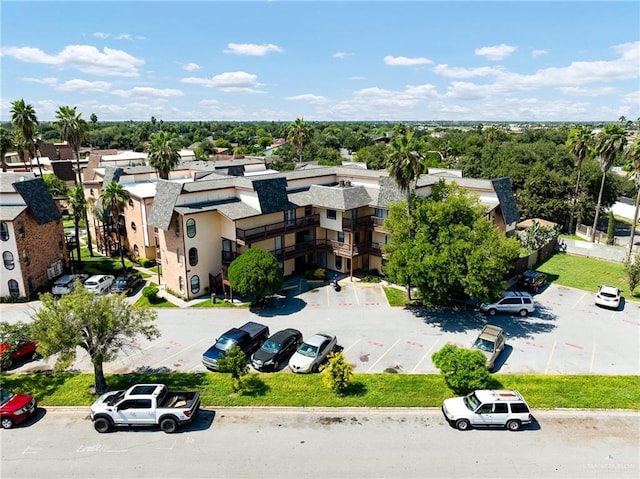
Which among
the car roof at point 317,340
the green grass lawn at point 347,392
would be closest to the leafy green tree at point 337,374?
the green grass lawn at point 347,392

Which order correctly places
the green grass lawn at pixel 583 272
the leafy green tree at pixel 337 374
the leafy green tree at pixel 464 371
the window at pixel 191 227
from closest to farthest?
the leafy green tree at pixel 464 371
the leafy green tree at pixel 337 374
the window at pixel 191 227
the green grass lawn at pixel 583 272

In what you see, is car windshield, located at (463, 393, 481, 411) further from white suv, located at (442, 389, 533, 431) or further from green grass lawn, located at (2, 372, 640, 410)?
green grass lawn, located at (2, 372, 640, 410)

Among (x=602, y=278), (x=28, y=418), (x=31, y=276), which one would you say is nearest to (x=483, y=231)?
(x=602, y=278)

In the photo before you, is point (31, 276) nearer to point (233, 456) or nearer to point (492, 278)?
point (233, 456)

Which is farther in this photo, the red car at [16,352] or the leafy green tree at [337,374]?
the red car at [16,352]

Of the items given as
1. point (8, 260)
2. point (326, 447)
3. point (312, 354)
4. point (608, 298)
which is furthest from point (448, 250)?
point (8, 260)

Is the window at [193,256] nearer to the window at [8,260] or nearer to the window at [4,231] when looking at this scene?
the window at [8,260]

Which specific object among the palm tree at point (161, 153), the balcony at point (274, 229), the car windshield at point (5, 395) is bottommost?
the car windshield at point (5, 395)
